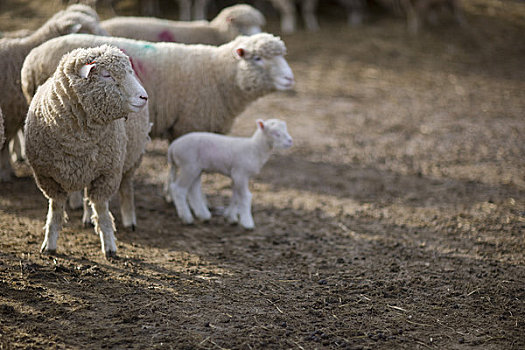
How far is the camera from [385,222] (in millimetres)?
5754

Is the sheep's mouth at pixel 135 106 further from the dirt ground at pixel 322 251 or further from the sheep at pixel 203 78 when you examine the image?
the sheep at pixel 203 78

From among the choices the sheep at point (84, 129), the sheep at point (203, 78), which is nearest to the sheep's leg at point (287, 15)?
the sheep at point (203, 78)

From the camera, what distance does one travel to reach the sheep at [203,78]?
5.66 metres

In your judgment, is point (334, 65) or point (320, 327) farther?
point (334, 65)

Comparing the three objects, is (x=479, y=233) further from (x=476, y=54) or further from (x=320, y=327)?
(x=476, y=54)

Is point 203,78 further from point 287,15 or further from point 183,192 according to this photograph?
point 287,15

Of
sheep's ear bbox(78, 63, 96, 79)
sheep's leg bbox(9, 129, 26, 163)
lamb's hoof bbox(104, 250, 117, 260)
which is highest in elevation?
sheep's ear bbox(78, 63, 96, 79)

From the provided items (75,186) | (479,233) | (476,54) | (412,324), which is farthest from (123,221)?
(476,54)

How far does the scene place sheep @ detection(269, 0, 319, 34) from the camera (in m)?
12.9

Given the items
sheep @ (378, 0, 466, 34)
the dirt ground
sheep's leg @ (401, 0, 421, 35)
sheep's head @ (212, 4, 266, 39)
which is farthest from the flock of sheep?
sheep @ (378, 0, 466, 34)

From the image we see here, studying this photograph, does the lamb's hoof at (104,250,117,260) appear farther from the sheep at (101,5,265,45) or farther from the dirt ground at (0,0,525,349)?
the sheep at (101,5,265,45)

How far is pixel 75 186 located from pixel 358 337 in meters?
2.27

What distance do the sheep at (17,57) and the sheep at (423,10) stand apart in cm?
879

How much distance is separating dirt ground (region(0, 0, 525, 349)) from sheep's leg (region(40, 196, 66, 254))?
0.33 feet
